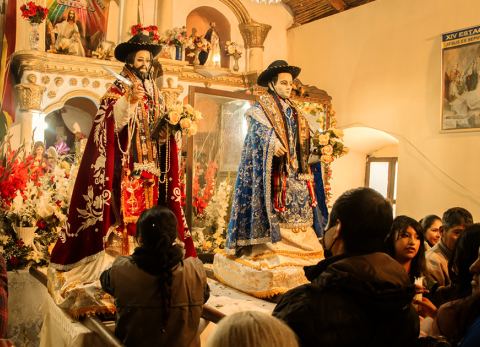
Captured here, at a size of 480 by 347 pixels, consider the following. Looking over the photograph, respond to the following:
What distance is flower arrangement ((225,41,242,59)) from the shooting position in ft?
33.2

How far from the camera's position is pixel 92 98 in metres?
8.84

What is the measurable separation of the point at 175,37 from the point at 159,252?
6.66m

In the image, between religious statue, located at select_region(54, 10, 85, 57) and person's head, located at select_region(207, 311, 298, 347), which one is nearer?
person's head, located at select_region(207, 311, 298, 347)

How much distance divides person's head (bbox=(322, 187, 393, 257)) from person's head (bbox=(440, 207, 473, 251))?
7.12ft

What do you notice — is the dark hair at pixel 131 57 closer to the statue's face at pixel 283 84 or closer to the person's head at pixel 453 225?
the statue's face at pixel 283 84

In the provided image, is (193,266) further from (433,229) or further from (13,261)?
(13,261)

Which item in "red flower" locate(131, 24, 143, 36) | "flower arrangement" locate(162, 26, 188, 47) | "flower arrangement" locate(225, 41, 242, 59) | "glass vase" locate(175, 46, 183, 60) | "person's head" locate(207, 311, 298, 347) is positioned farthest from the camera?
"flower arrangement" locate(225, 41, 242, 59)

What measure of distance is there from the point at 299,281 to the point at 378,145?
5.79 metres

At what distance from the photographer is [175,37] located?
9086 mm

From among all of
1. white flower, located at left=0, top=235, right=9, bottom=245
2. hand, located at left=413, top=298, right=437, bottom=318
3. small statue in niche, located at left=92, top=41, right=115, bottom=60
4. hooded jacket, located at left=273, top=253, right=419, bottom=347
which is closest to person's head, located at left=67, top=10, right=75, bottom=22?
small statue in niche, located at left=92, top=41, right=115, bottom=60

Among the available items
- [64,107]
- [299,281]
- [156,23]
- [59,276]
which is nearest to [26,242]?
[59,276]

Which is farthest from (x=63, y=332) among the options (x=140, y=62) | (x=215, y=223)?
(x=215, y=223)

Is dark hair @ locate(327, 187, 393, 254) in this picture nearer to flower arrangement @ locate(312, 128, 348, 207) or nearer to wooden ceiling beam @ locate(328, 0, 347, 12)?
flower arrangement @ locate(312, 128, 348, 207)

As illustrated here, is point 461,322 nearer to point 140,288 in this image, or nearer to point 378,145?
point 140,288
